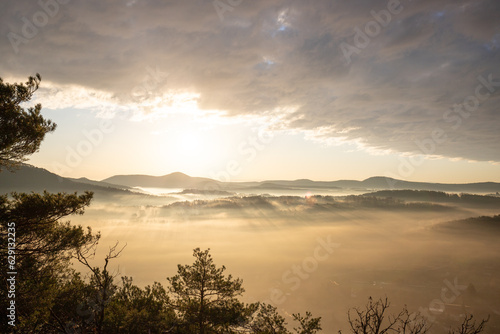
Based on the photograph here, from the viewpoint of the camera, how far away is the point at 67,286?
52.1 ft

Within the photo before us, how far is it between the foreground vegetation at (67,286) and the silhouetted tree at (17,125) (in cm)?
3

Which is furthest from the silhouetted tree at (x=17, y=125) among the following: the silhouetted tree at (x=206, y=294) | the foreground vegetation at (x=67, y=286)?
the silhouetted tree at (x=206, y=294)

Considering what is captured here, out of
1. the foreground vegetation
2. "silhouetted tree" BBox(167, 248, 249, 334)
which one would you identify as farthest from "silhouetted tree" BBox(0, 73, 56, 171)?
"silhouetted tree" BBox(167, 248, 249, 334)

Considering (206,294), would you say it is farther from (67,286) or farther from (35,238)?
(35,238)

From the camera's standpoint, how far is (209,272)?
18.8 m

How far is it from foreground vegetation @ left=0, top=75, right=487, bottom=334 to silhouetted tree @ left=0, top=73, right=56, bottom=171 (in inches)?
1.4

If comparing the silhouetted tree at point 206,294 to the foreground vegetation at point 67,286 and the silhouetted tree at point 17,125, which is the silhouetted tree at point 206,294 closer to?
the foreground vegetation at point 67,286

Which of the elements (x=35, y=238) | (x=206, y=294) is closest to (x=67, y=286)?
(x=35, y=238)

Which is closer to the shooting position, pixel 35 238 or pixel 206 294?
pixel 35 238

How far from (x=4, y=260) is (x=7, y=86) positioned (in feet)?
26.1

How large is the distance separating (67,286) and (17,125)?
1089 centimetres

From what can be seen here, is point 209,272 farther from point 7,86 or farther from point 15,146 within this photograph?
point 7,86

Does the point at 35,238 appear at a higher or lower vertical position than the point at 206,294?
higher

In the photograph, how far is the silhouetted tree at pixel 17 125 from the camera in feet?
35.7
